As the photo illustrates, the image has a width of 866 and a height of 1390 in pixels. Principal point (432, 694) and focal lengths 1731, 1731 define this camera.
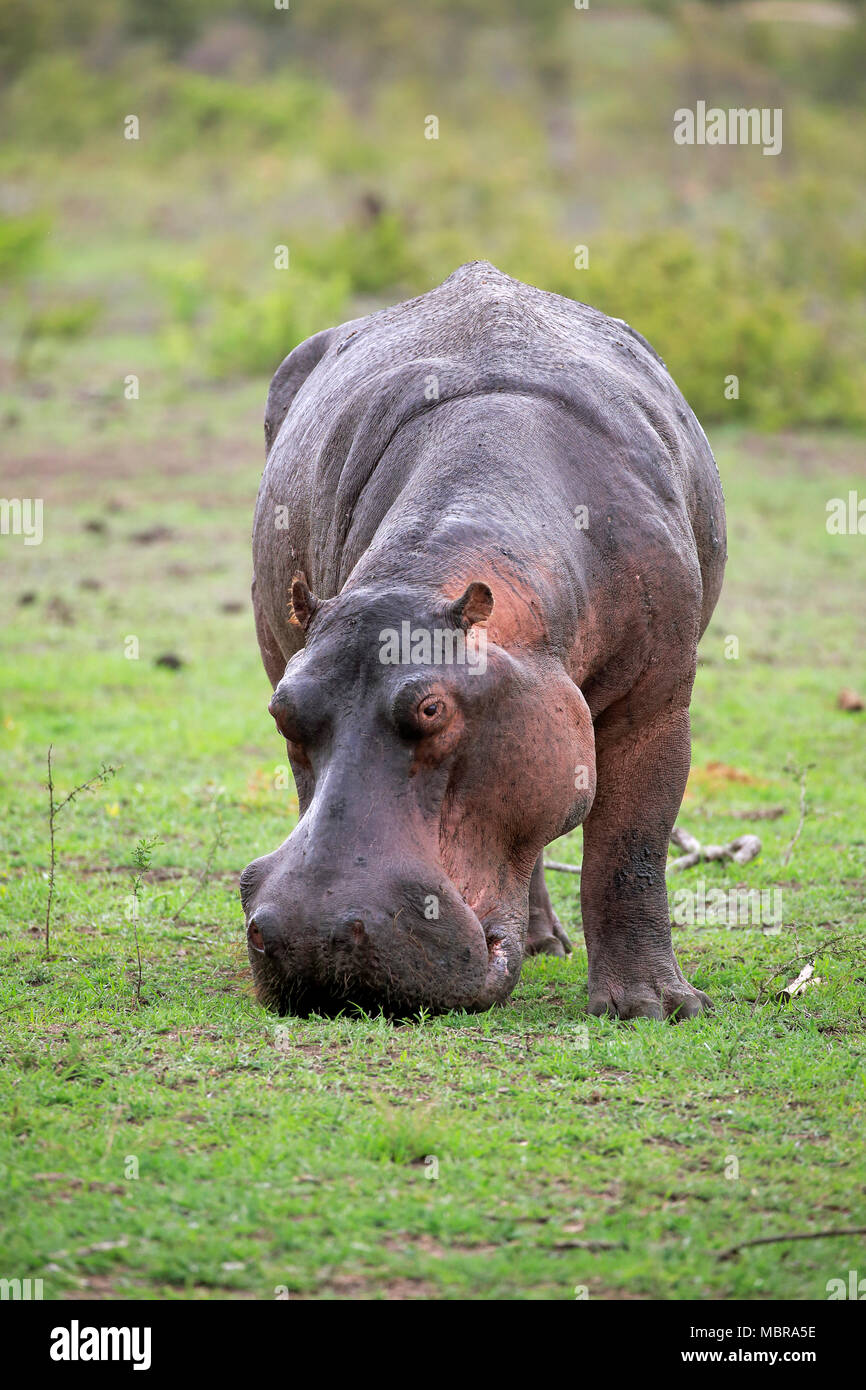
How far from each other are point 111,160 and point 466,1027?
154 ft

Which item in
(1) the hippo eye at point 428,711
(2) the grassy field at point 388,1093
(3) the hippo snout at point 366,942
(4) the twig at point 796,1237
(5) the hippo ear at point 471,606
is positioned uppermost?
(5) the hippo ear at point 471,606

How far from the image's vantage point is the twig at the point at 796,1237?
395 centimetres

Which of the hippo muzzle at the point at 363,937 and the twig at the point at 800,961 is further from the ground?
the hippo muzzle at the point at 363,937

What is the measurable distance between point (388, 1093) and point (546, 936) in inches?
101

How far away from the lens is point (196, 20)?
64.8 m

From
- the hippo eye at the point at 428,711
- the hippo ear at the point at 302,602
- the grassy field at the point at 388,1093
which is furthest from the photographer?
the hippo ear at the point at 302,602

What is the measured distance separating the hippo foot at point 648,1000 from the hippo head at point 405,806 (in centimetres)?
99

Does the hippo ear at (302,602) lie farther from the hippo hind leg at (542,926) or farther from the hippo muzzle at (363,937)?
the hippo hind leg at (542,926)

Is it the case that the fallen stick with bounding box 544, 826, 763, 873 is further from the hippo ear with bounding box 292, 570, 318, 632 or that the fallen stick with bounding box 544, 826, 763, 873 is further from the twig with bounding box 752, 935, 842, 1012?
the hippo ear with bounding box 292, 570, 318, 632

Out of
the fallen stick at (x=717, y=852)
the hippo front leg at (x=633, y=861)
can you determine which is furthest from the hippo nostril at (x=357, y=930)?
the fallen stick at (x=717, y=852)

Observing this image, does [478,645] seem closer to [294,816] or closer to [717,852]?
[717,852]

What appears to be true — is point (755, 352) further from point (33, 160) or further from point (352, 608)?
point (33, 160)
